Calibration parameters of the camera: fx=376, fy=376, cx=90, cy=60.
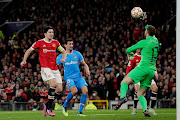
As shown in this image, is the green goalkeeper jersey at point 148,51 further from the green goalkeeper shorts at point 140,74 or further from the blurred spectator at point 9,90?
the blurred spectator at point 9,90

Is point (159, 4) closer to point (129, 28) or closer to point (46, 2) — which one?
point (129, 28)

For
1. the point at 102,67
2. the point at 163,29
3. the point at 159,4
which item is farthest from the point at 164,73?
the point at 159,4

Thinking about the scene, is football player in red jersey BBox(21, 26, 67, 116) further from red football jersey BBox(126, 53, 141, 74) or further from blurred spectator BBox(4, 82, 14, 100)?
blurred spectator BBox(4, 82, 14, 100)

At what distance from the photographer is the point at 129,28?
75.7 feet

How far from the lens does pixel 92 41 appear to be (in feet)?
73.8

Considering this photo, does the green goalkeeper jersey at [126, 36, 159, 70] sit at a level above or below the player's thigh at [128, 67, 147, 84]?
above

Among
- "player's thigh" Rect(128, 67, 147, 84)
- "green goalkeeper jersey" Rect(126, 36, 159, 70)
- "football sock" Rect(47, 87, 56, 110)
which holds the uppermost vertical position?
"green goalkeeper jersey" Rect(126, 36, 159, 70)

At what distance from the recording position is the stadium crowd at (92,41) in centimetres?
1848

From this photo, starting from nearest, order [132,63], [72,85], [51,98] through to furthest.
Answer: [51,98], [72,85], [132,63]

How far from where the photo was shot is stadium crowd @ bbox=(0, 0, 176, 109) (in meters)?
18.5

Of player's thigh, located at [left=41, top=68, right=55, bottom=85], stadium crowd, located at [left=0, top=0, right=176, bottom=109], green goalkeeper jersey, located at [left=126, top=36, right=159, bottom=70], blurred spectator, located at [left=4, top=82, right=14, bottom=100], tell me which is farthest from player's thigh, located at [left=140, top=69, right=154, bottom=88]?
blurred spectator, located at [left=4, top=82, right=14, bottom=100]

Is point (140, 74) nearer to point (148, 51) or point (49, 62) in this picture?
point (148, 51)

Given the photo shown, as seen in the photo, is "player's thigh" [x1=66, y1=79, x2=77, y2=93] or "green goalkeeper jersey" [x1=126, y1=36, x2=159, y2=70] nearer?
"green goalkeeper jersey" [x1=126, y1=36, x2=159, y2=70]

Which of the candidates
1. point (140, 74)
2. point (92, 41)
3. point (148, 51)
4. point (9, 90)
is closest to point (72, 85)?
point (140, 74)
